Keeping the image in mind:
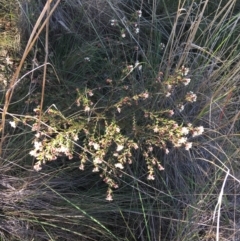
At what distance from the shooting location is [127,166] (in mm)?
1332

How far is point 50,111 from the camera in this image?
1169mm

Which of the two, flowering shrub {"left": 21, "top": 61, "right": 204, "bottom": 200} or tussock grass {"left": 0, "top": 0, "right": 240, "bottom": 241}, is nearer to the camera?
flowering shrub {"left": 21, "top": 61, "right": 204, "bottom": 200}

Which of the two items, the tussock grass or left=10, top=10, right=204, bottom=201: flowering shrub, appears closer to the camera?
left=10, top=10, right=204, bottom=201: flowering shrub

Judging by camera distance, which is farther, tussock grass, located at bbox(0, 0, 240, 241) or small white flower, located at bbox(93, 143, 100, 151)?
tussock grass, located at bbox(0, 0, 240, 241)

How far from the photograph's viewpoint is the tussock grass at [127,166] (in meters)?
1.29

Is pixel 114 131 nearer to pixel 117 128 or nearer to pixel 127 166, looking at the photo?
pixel 117 128

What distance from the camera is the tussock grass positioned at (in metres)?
1.29

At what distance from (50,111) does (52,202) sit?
0.92 ft

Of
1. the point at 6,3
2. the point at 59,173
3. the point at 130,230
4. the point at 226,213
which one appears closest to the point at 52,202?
the point at 59,173

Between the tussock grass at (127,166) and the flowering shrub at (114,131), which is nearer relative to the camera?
the flowering shrub at (114,131)

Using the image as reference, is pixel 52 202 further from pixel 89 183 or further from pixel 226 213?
pixel 226 213

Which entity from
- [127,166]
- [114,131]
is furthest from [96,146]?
[127,166]

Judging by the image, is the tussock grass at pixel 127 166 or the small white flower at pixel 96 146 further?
the tussock grass at pixel 127 166

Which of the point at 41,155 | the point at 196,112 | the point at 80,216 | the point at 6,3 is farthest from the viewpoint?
the point at 6,3
